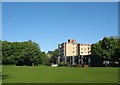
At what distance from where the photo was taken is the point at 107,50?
10831 centimetres

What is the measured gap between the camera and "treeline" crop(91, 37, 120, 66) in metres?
104

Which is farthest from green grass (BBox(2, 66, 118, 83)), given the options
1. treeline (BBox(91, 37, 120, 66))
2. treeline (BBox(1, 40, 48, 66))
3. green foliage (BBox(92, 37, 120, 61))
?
treeline (BBox(1, 40, 48, 66))

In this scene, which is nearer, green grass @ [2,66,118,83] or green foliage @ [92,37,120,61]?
green grass @ [2,66,118,83]

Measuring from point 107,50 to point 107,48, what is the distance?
1449 mm

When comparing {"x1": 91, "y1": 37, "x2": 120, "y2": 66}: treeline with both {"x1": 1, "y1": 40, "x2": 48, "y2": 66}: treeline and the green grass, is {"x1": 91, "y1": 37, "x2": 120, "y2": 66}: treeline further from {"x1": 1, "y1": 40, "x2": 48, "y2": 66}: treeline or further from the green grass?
the green grass

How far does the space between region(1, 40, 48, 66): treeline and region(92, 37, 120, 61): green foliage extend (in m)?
23.8

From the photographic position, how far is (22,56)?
117 metres

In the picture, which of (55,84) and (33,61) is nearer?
(55,84)

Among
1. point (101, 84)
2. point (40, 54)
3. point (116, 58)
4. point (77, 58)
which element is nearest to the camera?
point (101, 84)

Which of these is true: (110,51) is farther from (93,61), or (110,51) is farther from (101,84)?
(101,84)

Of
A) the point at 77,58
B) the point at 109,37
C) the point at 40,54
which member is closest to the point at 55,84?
the point at 109,37

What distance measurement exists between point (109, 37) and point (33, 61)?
1239 inches

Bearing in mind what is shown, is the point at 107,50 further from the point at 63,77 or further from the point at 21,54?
the point at 63,77

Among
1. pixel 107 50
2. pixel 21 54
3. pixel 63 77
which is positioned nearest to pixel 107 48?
pixel 107 50
